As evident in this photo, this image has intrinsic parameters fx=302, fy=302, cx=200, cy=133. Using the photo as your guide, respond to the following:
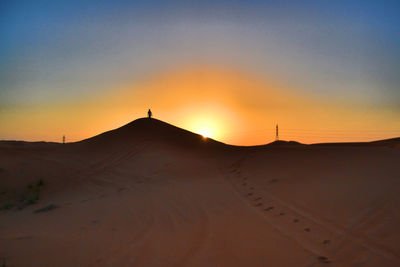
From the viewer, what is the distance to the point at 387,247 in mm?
4680

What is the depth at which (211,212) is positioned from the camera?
23.1 ft

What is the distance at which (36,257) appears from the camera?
185 inches

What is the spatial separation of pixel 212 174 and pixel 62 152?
10.3 m

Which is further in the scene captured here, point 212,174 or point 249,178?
point 212,174

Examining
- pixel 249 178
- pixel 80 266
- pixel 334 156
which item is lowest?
pixel 80 266

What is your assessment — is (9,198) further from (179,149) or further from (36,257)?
(179,149)

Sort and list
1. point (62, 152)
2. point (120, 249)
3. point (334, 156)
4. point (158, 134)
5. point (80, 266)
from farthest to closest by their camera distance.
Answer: point (158, 134) < point (62, 152) < point (334, 156) < point (120, 249) < point (80, 266)

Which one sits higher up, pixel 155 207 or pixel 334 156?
pixel 334 156

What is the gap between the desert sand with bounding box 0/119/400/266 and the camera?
4734 millimetres

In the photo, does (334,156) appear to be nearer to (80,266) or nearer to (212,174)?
(212,174)

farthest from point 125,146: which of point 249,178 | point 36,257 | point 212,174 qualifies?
point 36,257

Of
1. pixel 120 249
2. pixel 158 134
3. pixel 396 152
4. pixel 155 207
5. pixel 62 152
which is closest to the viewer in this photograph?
pixel 120 249

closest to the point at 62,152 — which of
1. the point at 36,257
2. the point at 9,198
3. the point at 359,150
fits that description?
the point at 9,198

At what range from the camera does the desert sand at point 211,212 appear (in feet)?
15.5
